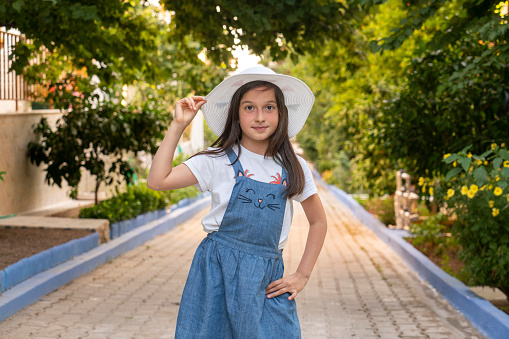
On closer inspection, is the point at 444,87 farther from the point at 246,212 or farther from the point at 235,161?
the point at 246,212

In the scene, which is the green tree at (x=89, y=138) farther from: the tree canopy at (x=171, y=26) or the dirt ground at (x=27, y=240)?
the dirt ground at (x=27, y=240)

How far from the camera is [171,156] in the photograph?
9.45 feet

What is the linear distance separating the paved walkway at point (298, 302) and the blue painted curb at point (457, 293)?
0.11 meters

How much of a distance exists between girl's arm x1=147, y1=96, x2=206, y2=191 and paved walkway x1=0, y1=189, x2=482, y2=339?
3.01 metres

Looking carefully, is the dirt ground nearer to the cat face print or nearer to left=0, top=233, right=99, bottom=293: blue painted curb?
left=0, top=233, right=99, bottom=293: blue painted curb

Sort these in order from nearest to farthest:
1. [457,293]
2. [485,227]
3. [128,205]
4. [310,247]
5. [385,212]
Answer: [310,247], [485,227], [457,293], [128,205], [385,212]

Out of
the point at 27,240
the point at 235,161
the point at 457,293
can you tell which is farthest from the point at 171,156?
the point at 27,240

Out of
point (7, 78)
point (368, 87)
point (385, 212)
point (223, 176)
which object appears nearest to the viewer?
point (223, 176)

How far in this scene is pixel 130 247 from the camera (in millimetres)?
10367

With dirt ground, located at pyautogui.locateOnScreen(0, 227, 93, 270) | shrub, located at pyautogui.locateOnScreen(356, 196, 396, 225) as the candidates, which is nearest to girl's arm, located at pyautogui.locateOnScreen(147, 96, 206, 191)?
dirt ground, located at pyautogui.locateOnScreen(0, 227, 93, 270)

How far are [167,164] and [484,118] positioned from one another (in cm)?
692

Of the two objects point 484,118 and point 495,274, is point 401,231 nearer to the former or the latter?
point 484,118

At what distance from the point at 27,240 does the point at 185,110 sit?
5970 millimetres

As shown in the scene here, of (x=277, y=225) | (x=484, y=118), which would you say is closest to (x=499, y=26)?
(x=484, y=118)
